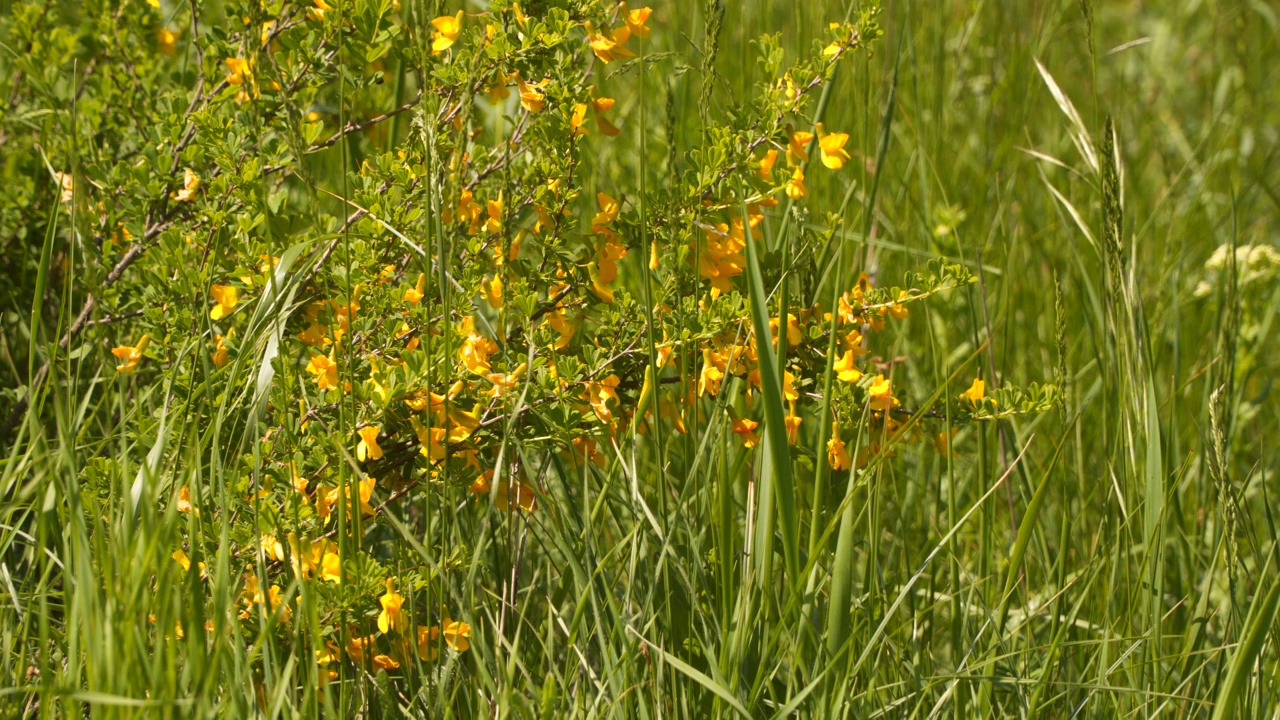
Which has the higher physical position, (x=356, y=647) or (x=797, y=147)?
(x=797, y=147)

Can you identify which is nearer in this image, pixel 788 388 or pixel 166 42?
pixel 788 388

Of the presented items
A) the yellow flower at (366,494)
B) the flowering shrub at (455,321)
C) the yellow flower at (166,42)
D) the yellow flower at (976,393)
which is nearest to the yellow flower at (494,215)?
the flowering shrub at (455,321)

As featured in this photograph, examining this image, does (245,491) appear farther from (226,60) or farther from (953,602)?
(953,602)

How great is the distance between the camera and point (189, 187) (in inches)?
73.2

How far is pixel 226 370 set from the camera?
169 centimetres

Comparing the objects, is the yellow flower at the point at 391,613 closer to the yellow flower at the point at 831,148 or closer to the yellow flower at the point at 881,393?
the yellow flower at the point at 881,393

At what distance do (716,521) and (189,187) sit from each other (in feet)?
3.17

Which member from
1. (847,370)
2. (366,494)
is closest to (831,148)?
(847,370)

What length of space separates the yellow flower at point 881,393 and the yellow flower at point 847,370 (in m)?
0.03

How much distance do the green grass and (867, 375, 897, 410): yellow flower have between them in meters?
0.09

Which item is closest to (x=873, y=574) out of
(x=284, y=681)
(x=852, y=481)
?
(x=852, y=481)

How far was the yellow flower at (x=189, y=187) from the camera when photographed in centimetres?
183

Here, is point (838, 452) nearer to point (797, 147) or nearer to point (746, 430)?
point (746, 430)

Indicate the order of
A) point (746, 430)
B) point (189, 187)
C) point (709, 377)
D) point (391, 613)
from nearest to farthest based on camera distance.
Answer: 1. point (391, 613)
2. point (709, 377)
3. point (746, 430)
4. point (189, 187)
